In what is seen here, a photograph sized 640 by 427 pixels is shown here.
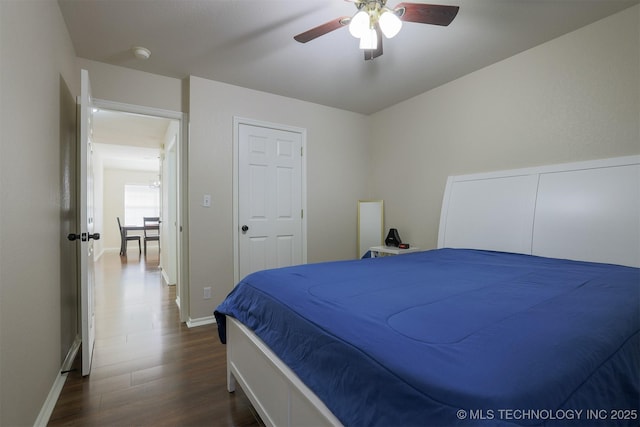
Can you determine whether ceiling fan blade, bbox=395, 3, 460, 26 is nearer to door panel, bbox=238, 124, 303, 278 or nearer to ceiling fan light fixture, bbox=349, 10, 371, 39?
ceiling fan light fixture, bbox=349, 10, 371, 39

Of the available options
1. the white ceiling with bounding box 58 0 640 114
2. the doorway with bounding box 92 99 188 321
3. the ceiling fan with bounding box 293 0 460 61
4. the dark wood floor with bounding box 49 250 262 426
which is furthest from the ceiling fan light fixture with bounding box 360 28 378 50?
the dark wood floor with bounding box 49 250 262 426

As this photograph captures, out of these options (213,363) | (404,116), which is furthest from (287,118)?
(213,363)

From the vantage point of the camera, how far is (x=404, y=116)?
369 cm

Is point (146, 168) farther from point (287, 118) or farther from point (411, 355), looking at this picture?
point (411, 355)

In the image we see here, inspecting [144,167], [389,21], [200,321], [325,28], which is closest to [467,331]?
[389,21]

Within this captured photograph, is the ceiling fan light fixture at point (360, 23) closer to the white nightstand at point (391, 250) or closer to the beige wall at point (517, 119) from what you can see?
the beige wall at point (517, 119)

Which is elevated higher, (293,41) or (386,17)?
(293,41)

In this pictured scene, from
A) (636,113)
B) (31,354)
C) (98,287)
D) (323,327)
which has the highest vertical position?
(636,113)

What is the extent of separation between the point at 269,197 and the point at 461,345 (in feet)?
9.46

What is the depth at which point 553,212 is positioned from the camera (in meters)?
2.29

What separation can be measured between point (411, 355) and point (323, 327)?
348 millimetres

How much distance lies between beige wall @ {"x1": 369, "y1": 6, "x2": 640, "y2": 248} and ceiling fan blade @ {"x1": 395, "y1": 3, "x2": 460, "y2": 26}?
1.41 meters

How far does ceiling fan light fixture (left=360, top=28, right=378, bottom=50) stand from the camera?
1.72 meters

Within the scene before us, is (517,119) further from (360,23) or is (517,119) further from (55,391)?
(55,391)
